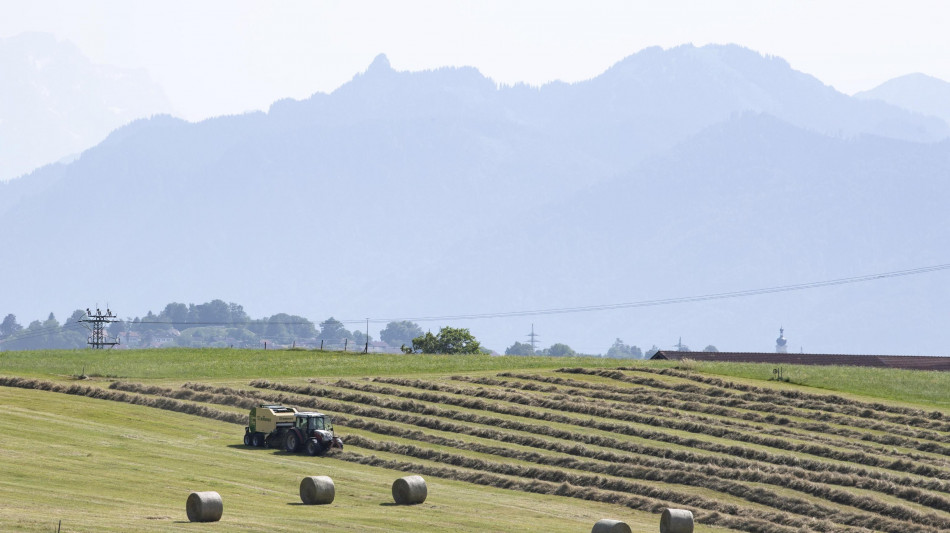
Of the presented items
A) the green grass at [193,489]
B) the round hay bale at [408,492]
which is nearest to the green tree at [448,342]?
the green grass at [193,489]

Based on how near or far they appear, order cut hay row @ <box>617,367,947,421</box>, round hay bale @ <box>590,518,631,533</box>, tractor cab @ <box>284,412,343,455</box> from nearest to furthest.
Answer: round hay bale @ <box>590,518,631,533</box>, tractor cab @ <box>284,412,343,455</box>, cut hay row @ <box>617,367,947,421</box>

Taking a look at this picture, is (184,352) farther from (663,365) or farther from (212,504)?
(212,504)

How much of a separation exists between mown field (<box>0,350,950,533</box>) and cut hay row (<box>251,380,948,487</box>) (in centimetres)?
13

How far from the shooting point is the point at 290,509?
41.8m

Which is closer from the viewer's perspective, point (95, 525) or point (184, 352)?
point (95, 525)

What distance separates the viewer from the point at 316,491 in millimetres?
43312

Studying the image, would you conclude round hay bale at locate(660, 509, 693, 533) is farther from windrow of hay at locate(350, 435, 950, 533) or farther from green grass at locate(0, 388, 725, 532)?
windrow of hay at locate(350, 435, 950, 533)

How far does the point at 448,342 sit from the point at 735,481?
115 meters

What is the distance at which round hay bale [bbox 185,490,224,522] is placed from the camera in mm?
36844

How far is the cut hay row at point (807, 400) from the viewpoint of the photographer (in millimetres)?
65062

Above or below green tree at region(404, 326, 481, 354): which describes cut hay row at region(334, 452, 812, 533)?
below

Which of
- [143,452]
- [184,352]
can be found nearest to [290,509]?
[143,452]

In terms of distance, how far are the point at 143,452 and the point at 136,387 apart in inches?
956

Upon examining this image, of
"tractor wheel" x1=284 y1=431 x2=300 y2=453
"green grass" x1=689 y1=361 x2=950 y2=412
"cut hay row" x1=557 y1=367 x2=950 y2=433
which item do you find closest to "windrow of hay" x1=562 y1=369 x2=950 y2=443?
"cut hay row" x1=557 y1=367 x2=950 y2=433
